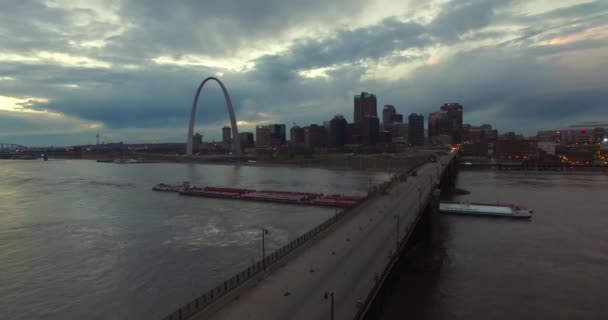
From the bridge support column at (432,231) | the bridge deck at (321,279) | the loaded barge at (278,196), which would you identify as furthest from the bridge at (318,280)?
the loaded barge at (278,196)

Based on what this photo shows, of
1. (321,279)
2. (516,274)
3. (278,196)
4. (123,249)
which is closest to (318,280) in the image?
(321,279)

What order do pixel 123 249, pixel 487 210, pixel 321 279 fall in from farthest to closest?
pixel 487 210 < pixel 123 249 < pixel 321 279

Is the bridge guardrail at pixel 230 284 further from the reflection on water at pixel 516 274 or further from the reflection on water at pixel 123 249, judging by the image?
the reflection on water at pixel 516 274

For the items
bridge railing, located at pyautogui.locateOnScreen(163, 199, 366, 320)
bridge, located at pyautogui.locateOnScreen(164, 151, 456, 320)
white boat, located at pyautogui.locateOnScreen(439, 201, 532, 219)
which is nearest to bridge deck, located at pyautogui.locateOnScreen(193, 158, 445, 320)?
bridge, located at pyautogui.locateOnScreen(164, 151, 456, 320)

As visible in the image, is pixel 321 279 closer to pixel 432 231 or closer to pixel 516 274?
pixel 516 274

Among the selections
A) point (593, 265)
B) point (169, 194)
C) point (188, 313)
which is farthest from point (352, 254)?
point (169, 194)

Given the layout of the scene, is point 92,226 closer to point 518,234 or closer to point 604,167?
point 518,234
